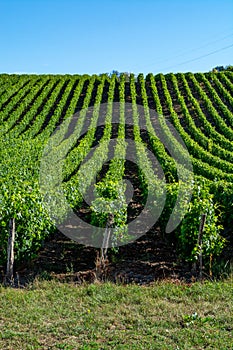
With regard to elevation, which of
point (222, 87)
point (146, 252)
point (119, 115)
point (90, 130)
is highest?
point (222, 87)

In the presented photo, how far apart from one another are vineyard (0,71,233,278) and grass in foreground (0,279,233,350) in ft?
5.33

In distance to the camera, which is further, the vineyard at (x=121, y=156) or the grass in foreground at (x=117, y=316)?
the vineyard at (x=121, y=156)

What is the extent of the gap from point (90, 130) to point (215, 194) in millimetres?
20077

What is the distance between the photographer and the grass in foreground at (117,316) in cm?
676

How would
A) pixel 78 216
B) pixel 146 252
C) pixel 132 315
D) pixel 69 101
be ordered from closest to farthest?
pixel 132 315 < pixel 146 252 < pixel 78 216 < pixel 69 101

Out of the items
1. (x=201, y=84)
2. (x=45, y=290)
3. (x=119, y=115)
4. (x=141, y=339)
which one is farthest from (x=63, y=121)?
(x=141, y=339)

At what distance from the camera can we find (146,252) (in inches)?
472

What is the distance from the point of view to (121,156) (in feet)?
71.7

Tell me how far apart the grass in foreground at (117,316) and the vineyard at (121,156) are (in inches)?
64.0

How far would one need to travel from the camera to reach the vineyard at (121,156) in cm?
1080

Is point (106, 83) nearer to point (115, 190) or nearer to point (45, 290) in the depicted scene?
point (115, 190)

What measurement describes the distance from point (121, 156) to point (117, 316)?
14560mm

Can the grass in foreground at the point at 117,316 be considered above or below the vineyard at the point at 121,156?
below

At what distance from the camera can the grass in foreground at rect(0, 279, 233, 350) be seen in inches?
266
